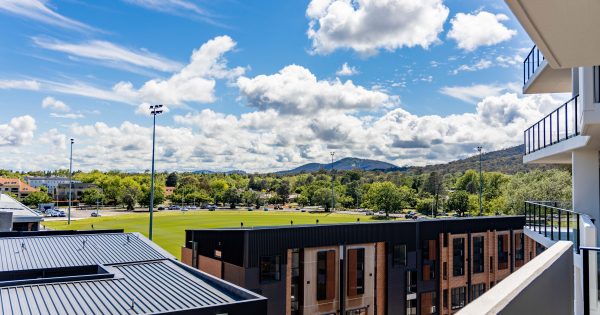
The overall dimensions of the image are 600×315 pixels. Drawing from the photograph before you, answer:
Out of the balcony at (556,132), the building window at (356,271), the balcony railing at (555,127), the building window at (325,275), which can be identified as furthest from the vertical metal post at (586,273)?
the building window at (356,271)

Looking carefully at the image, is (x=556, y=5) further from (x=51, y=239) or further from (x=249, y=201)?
(x=249, y=201)

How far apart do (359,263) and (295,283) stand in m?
4.15

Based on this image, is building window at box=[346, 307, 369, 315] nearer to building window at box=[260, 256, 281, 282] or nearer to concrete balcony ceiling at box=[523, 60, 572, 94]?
building window at box=[260, 256, 281, 282]

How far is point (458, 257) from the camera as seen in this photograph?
29766mm

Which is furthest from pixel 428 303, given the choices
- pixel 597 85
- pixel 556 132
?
pixel 597 85

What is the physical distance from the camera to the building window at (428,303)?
2723cm

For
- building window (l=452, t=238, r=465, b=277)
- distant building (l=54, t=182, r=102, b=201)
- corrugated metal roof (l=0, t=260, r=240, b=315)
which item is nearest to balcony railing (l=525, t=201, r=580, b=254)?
corrugated metal roof (l=0, t=260, r=240, b=315)

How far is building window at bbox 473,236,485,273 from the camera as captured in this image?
101 ft

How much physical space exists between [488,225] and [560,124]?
67.7 feet

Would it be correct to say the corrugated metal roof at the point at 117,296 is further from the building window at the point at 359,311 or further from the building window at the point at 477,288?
the building window at the point at 477,288

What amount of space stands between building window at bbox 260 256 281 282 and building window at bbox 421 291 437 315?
10890mm

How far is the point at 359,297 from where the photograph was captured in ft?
79.6

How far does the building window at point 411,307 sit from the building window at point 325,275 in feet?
20.0

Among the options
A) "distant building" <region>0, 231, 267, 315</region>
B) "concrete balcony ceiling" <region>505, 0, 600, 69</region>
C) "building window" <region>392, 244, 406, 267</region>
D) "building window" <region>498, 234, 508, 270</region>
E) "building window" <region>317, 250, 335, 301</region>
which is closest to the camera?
"concrete balcony ceiling" <region>505, 0, 600, 69</region>
